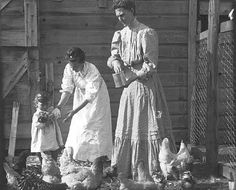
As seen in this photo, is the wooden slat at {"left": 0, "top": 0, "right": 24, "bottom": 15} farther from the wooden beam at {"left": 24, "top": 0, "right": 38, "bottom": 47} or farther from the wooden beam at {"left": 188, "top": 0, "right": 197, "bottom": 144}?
the wooden beam at {"left": 188, "top": 0, "right": 197, "bottom": 144}

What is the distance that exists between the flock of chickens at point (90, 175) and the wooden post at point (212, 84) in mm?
1053

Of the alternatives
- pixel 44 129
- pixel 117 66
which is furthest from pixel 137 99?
pixel 44 129

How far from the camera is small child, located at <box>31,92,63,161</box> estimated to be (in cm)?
614

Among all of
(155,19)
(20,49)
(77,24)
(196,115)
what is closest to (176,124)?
(196,115)

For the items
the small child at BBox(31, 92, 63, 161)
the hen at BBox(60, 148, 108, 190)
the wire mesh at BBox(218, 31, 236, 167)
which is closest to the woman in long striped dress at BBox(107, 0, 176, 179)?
the hen at BBox(60, 148, 108, 190)

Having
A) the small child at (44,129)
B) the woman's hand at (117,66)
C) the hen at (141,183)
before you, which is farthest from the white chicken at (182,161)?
the small child at (44,129)

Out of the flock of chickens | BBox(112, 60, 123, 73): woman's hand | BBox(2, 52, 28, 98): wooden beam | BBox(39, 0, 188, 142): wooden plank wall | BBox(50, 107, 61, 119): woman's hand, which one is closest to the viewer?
the flock of chickens

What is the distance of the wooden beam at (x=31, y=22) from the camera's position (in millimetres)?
7414

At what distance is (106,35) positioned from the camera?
7723 mm

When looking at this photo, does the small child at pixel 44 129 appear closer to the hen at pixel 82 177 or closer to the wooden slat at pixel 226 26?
the hen at pixel 82 177

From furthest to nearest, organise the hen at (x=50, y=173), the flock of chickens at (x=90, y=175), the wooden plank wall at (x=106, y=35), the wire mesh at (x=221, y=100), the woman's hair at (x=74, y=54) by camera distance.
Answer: the wire mesh at (x=221, y=100) < the wooden plank wall at (x=106, y=35) < the woman's hair at (x=74, y=54) < the hen at (x=50, y=173) < the flock of chickens at (x=90, y=175)

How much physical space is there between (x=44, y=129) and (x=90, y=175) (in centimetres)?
191

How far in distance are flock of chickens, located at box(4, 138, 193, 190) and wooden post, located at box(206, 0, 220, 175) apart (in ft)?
3.45

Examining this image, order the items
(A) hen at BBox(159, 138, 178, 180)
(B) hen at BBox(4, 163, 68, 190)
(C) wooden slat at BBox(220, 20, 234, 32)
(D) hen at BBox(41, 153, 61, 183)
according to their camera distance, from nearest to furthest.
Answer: (B) hen at BBox(4, 163, 68, 190) < (D) hen at BBox(41, 153, 61, 183) < (A) hen at BBox(159, 138, 178, 180) < (C) wooden slat at BBox(220, 20, 234, 32)
